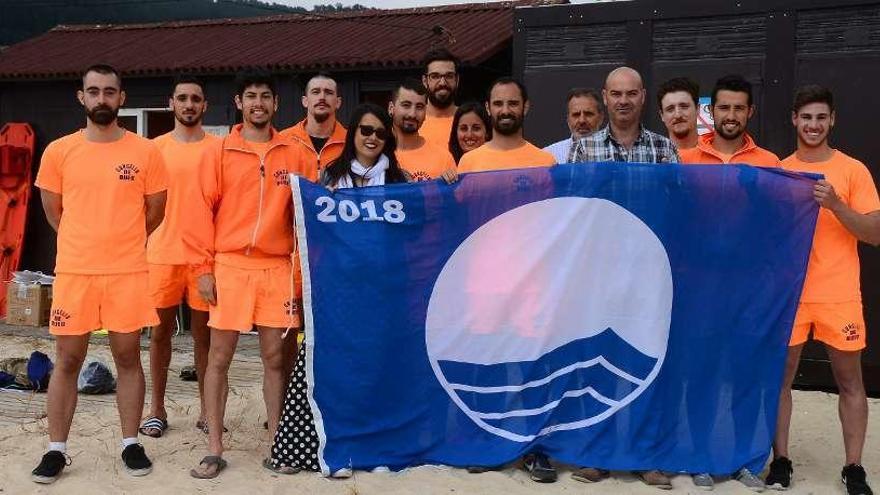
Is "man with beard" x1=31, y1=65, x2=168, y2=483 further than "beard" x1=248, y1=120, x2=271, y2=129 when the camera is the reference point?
No

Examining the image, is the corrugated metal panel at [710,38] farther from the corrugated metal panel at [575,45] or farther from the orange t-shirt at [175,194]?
the orange t-shirt at [175,194]

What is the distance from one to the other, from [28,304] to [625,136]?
7789mm

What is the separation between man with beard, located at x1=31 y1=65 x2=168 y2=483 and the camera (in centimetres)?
466

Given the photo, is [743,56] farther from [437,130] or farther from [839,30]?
[437,130]

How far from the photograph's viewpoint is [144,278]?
4793mm

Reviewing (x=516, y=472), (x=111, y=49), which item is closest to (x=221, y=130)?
(x=111, y=49)

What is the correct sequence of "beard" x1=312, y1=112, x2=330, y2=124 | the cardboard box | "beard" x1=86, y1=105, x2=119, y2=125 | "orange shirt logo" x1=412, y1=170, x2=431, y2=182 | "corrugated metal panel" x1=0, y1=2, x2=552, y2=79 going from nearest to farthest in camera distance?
"beard" x1=86, y1=105, x2=119, y2=125 → "orange shirt logo" x1=412, y1=170, x2=431, y2=182 → "beard" x1=312, y1=112, x2=330, y2=124 → "corrugated metal panel" x1=0, y1=2, x2=552, y2=79 → the cardboard box

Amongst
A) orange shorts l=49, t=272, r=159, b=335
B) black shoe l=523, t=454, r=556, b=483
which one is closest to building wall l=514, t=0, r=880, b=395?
black shoe l=523, t=454, r=556, b=483

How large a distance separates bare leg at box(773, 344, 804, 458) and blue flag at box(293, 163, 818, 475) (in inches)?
4.3

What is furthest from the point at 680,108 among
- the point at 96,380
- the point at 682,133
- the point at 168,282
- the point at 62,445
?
the point at 96,380

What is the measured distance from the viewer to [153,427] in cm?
554

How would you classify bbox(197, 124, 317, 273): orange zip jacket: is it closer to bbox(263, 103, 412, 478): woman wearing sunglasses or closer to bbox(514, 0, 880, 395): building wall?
bbox(263, 103, 412, 478): woman wearing sunglasses

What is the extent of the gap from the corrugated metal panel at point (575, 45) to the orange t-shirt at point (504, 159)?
301 centimetres

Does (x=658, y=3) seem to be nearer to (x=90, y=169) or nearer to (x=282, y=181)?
(x=282, y=181)
